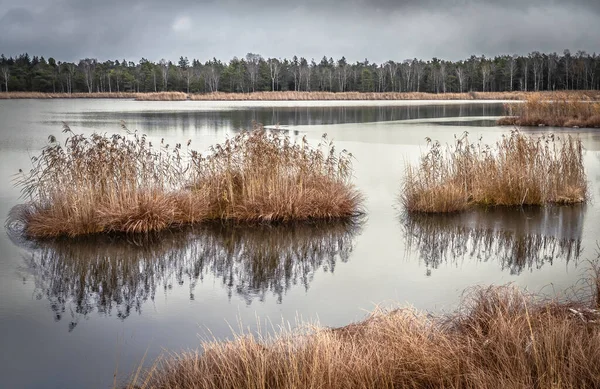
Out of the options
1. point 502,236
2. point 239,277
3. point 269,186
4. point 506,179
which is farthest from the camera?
point 506,179

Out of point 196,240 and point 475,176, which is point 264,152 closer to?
point 196,240

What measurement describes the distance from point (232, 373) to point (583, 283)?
17.4ft

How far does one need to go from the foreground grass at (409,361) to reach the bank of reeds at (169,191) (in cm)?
557

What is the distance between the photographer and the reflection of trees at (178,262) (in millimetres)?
7578

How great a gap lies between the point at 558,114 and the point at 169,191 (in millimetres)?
26855

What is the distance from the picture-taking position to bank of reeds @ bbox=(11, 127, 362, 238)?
10234 millimetres

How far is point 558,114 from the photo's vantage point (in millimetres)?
32062

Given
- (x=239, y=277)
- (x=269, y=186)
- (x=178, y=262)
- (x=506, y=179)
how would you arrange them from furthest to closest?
(x=506, y=179) → (x=269, y=186) → (x=178, y=262) → (x=239, y=277)

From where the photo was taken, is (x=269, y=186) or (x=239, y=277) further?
(x=269, y=186)

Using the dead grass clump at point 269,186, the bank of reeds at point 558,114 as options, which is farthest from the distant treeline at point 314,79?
the dead grass clump at point 269,186

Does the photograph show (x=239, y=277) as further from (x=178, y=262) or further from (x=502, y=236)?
(x=502, y=236)

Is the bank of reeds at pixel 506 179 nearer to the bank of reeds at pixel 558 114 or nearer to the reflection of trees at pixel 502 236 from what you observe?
the reflection of trees at pixel 502 236

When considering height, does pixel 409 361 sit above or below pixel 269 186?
below

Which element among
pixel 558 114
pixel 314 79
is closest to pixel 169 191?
pixel 558 114
